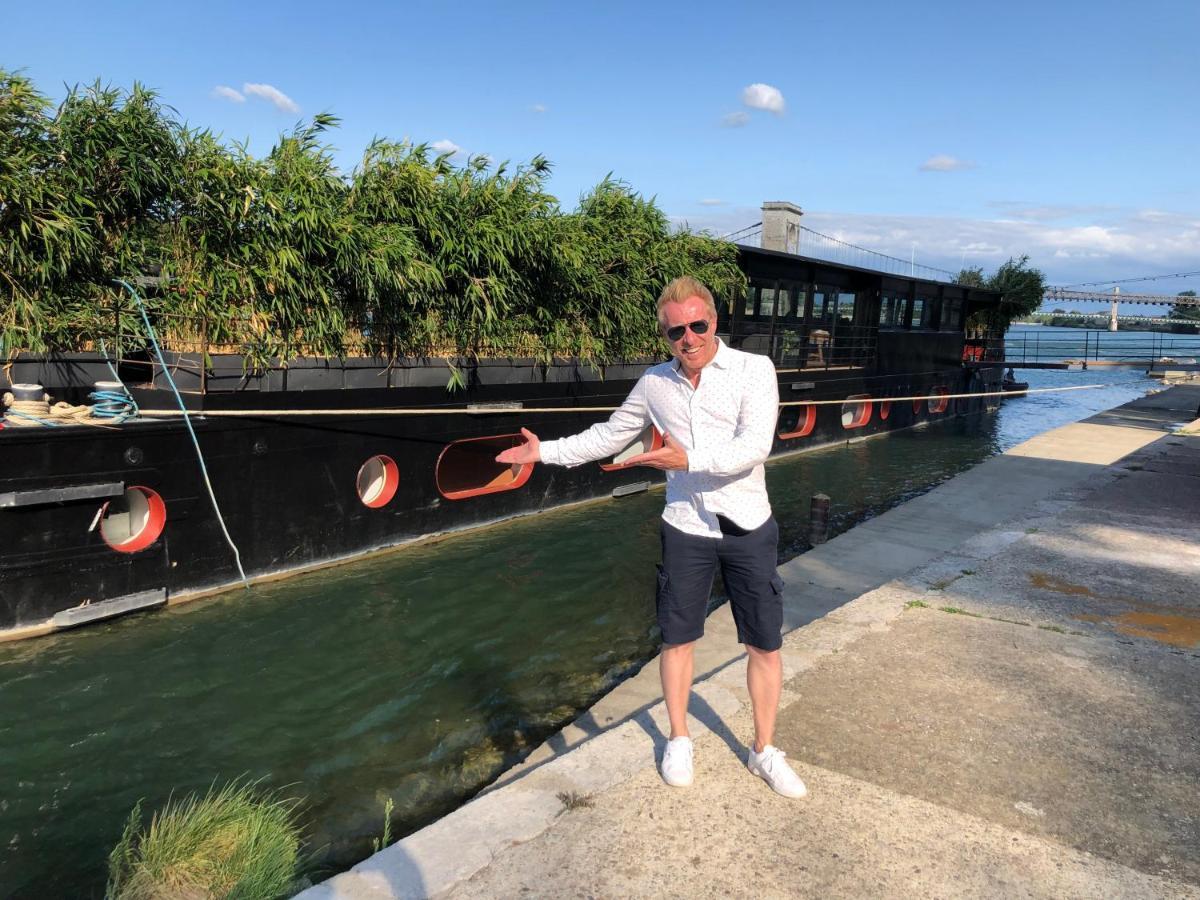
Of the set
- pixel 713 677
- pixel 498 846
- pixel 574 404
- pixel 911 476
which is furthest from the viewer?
pixel 911 476

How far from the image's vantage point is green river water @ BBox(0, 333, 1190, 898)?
4.19 metres

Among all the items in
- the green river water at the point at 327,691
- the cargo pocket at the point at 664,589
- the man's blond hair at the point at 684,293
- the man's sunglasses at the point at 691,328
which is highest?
the man's blond hair at the point at 684,293

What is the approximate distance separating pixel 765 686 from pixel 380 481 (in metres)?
6.08

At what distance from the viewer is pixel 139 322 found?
6.75 meters

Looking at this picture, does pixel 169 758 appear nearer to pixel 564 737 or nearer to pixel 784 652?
pixel 564 737

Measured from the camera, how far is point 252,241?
680 cm

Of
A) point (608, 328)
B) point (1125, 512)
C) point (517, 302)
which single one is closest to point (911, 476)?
point (1125, 512)

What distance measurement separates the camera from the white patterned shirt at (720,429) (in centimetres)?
300

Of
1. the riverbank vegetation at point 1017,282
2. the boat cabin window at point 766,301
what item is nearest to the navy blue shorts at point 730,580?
the boat cabin window at point 766,301

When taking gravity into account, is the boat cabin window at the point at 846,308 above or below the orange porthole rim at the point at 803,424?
above

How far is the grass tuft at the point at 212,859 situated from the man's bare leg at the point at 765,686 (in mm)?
1945

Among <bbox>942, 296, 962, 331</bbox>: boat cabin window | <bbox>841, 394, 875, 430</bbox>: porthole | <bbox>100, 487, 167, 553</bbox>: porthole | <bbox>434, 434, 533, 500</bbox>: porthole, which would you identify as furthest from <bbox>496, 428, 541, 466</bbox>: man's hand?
<bbox>942, 296, 962, 331</bbox>: boat cabin window

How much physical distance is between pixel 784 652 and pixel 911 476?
11.1 meters

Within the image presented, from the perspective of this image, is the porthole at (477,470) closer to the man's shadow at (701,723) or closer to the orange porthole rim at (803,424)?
the man's shadow at (701,723)
